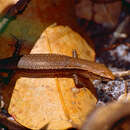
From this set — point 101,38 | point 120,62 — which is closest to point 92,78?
point 120,62

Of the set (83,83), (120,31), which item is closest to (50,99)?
(83,83)

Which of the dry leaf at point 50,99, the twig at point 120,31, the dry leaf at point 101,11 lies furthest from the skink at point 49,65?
the dry leaf at point 101,11

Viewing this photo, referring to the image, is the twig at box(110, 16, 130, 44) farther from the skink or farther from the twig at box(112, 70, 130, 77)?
the skink

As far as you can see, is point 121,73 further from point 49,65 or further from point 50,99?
point 50,99

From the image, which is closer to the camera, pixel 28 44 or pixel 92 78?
pixel 28 44

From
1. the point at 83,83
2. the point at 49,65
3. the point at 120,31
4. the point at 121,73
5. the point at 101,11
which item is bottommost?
the point at 121,73

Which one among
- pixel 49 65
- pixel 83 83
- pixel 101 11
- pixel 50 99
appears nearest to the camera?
pixel 50 99

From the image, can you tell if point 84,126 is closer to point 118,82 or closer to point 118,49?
point 118,82
